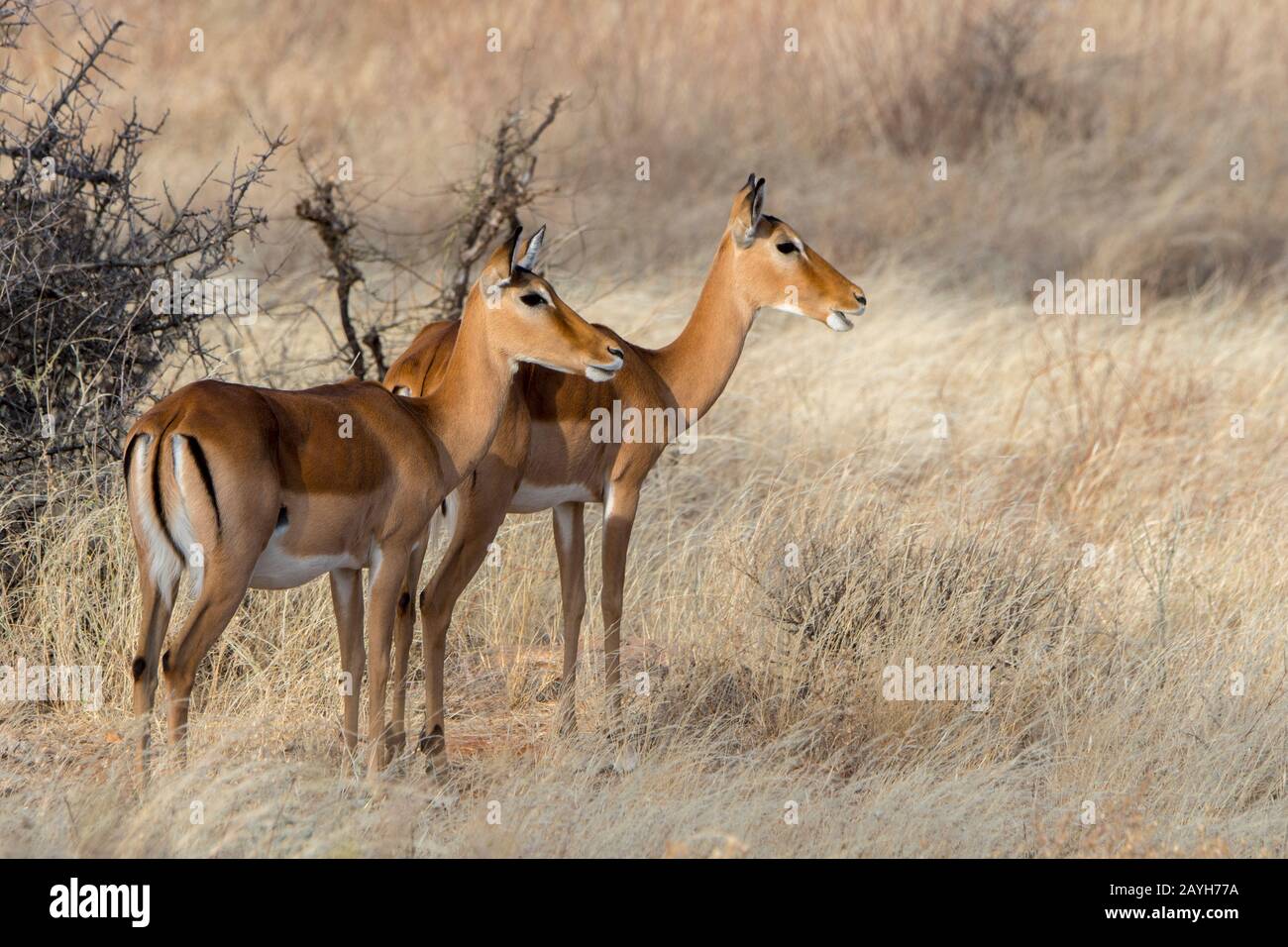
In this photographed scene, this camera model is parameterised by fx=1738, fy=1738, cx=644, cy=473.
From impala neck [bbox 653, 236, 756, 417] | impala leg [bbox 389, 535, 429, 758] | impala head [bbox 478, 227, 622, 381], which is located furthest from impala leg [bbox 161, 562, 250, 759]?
impala neck [bbox 653, 236, 756, 417]

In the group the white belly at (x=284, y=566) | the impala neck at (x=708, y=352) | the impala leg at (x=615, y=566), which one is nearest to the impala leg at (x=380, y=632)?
the white belly at (x=284, y=566)

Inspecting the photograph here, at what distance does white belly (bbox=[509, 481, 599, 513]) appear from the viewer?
653cm

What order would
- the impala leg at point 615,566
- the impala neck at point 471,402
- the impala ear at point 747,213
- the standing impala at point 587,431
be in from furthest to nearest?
1. the impala ear at point 747,213
2. the impala leg at point 615,566
3. the standing impala at point 587,431
4. the impala neck at point 471,402

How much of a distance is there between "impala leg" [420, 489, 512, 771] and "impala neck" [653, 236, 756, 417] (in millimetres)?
1081

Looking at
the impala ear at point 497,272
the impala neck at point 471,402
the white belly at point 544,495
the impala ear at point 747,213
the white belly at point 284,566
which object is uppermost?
the impala ear at point 747,213

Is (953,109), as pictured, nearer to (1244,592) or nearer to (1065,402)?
(1065,402)

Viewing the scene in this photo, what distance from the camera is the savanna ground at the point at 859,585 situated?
5395 millimetres

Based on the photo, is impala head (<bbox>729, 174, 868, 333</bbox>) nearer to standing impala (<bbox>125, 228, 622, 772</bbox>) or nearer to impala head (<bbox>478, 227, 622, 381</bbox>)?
standing impala (<bbox>125, 228, 622, 772</bbox>)

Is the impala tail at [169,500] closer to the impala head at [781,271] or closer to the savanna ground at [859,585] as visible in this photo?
the savanna ground at [859,585]

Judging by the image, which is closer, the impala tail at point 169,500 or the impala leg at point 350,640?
the impala tail at point 169,500

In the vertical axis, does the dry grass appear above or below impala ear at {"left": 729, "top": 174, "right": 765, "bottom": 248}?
below

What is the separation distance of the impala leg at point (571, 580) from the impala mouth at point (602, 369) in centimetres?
114

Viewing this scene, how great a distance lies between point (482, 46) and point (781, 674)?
1852 cm

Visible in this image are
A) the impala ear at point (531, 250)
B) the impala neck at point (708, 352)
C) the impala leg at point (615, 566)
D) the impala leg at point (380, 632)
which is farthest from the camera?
the impala neck at point (708, 352)
